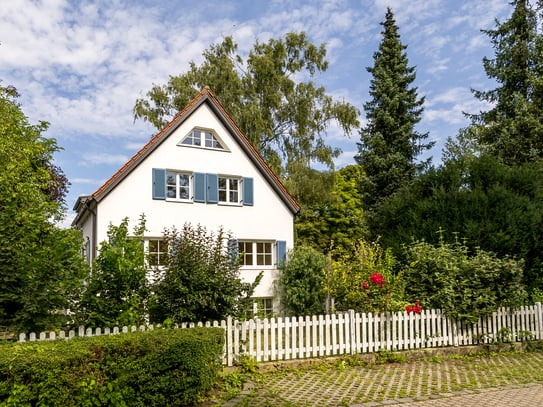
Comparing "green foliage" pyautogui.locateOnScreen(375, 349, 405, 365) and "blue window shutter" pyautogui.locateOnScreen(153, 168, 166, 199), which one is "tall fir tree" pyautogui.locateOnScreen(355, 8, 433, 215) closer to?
"blue window shutter" pyautogui.locateOnScreen(153, 168, 166, 199)

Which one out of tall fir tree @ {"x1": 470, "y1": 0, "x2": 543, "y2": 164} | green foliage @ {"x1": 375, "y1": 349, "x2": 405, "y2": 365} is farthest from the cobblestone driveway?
tall fir tree @ {"x1": 470, "y1": 0, "x2": 543, "y2": 164}

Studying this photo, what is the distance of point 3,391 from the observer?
17.3 feet

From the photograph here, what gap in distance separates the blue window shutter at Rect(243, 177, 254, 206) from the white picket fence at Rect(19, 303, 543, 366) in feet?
32.2

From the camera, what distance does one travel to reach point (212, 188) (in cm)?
1881

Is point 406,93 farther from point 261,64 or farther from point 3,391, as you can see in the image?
point 3,391

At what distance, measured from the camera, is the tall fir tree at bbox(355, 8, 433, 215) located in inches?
925

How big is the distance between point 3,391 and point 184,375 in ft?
7.21

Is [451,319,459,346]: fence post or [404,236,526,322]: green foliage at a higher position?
[404,236,526,322]: green foliage

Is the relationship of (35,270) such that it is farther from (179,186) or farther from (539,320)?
(539,320)

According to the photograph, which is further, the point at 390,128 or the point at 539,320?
the point at 390,128

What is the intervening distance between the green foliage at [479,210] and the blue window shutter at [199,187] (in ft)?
23.8

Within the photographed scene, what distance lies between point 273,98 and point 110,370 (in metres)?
22.2

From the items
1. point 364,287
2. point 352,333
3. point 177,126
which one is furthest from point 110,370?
point 177,126

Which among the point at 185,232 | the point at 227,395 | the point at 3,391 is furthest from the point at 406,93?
the point at 3,391
